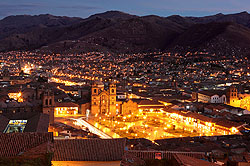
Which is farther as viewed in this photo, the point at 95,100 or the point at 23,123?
the point at 95,100

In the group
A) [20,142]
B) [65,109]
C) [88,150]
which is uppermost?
[20,142]

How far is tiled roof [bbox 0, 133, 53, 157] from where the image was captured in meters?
10.7

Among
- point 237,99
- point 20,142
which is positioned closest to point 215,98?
point 237,99

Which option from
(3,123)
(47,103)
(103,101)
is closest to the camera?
(3,123)

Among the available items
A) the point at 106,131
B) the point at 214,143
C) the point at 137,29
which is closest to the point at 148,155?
the point at 214,143

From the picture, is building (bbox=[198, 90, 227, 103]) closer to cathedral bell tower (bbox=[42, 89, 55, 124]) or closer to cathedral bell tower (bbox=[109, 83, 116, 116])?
cathedral bell tower (bbox=[109, 83, 116, 116])

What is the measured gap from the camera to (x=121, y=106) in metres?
35.4

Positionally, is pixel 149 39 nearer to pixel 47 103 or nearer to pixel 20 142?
pixel 47 103

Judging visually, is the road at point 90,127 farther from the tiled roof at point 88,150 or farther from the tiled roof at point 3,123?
the tiled roof at point 88,150

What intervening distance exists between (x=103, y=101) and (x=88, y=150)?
80.2ft

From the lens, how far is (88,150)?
→ 10852 mm

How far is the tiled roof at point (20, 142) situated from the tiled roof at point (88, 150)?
18.9 inches

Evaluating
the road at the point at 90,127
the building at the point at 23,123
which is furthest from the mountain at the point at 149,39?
the building at the point at 23,123

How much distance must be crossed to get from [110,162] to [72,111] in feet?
79.0
